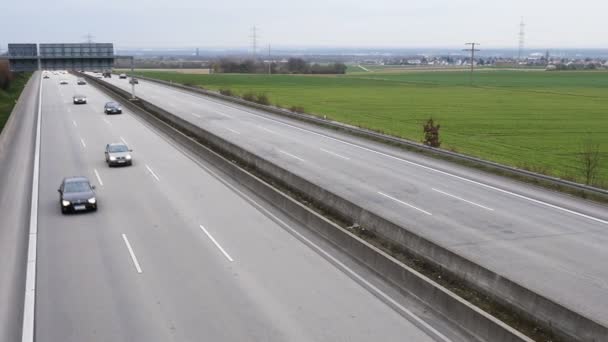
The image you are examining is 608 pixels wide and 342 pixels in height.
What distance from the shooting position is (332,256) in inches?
707

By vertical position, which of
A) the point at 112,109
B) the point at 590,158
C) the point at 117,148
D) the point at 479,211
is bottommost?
the point at 590,158

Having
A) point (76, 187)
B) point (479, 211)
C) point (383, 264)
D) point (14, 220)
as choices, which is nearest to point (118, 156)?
point (76, 187)

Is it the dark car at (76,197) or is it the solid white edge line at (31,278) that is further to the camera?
the dark car at (76,197)

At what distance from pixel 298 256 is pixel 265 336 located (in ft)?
18.2

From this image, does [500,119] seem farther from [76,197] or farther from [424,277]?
[424,277]

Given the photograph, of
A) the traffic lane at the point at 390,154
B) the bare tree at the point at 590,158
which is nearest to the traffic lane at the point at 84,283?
the traffic lane at the point at 390,154

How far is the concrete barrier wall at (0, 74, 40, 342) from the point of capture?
14.0m

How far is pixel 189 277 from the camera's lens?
632 inches

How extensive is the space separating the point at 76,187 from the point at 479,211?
14.8m

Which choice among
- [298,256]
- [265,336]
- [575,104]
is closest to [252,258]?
[298,256]

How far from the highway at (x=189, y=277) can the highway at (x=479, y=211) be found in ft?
11.9

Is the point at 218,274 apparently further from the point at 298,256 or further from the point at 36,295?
the point at 36,295

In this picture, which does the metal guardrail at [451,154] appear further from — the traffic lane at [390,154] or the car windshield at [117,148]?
the car windshield at [117,148]

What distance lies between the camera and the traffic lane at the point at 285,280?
1311cm
